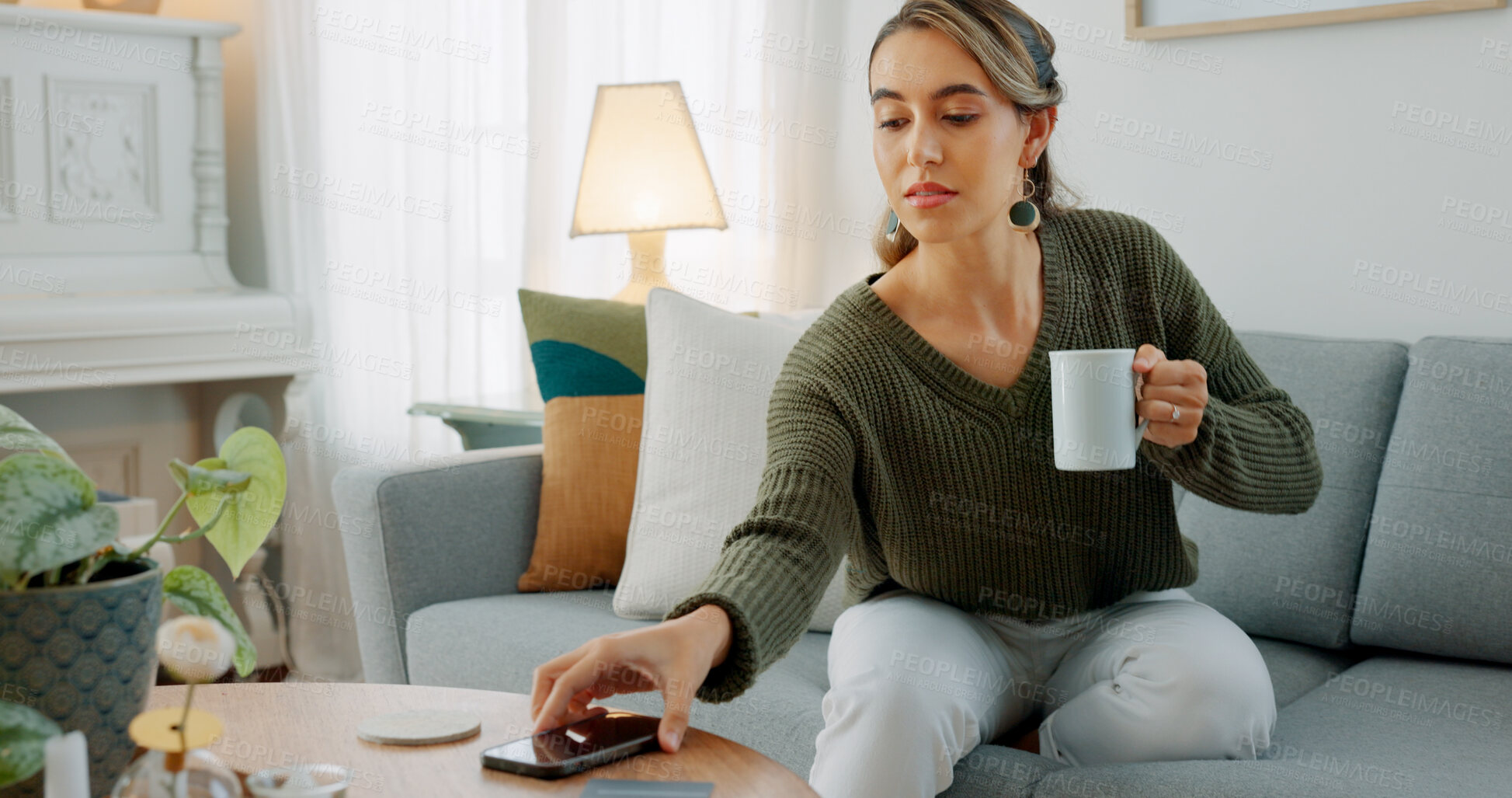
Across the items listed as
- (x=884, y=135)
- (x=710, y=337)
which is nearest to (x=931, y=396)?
(x=884, y=135)

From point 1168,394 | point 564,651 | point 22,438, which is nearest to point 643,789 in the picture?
point 22,438

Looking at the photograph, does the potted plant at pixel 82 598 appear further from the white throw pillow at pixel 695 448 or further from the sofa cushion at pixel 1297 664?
the sofa cushion at pixel 1297 664

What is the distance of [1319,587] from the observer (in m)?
1.69

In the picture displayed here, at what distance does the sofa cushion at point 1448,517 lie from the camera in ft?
5.16

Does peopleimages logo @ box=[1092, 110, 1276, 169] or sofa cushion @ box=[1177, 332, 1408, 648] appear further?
peopleimages logo @ box=[1092, 110, 1276, 169]

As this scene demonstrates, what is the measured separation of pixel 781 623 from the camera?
111 centimetres

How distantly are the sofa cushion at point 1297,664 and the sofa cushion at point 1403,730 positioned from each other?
0.03 metres

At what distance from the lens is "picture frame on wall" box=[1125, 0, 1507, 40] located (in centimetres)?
187

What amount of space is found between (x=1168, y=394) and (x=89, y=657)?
89cm

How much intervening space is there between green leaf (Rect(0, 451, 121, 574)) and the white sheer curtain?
6.87ft

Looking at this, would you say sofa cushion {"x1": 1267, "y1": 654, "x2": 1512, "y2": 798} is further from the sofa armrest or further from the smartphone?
the sofa armrest

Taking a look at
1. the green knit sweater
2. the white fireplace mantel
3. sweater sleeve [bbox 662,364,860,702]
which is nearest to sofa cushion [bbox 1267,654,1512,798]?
the green knit sweater

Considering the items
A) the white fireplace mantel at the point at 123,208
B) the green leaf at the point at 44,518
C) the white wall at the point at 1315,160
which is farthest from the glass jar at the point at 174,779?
the white fireplace mantel at the point at 123,208

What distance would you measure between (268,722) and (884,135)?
834 millimetres
